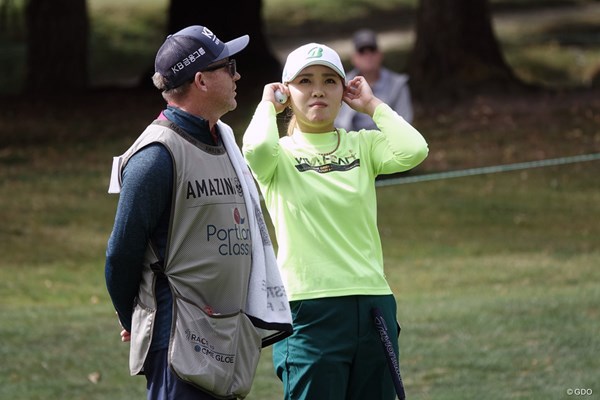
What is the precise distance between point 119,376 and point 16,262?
4.50 metres

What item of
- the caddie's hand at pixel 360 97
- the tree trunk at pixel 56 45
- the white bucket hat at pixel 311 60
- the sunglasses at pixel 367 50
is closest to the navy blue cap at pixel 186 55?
the white bucket hat at pixel 311 60

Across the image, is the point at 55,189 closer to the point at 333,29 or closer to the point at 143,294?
the point at 143,294

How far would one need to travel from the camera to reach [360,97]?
5.31m

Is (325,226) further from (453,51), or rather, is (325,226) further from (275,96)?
(453,51)

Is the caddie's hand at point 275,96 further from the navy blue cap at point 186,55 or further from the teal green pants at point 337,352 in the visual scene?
the teal green pants at point 337,352

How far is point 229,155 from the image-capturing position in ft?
15.0

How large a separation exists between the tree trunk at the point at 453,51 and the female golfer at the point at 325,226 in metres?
13.5

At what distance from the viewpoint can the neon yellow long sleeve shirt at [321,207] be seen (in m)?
4.91

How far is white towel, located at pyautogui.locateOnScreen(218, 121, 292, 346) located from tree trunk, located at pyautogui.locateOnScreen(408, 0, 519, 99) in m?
14.2

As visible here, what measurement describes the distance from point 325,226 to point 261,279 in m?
0.52

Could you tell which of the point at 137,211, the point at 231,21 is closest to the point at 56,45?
the point at 231,21

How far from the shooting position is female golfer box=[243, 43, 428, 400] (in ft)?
15.9

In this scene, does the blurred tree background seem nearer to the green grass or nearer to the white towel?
the green grass

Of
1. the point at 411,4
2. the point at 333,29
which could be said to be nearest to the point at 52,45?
the point at 333,29
